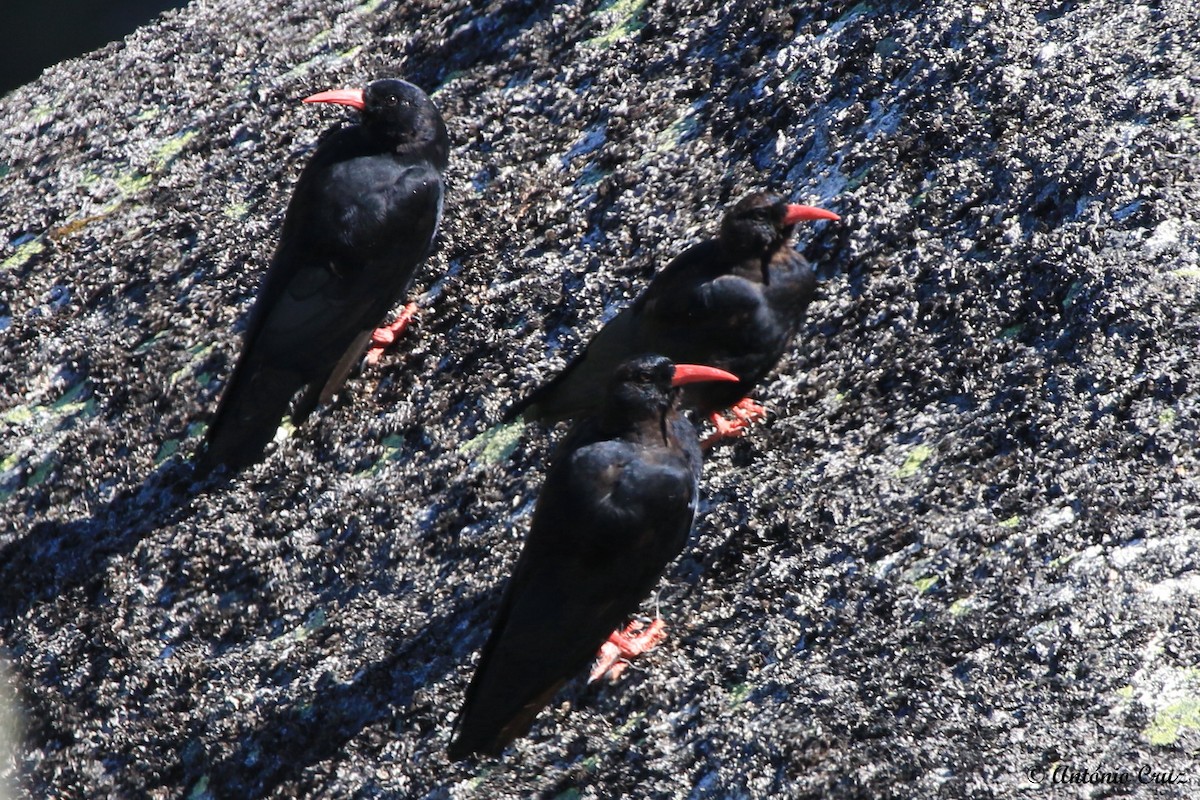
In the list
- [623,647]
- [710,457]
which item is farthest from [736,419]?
[623,647]

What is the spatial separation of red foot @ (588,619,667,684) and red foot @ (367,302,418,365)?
187cm

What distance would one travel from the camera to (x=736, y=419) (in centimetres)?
488

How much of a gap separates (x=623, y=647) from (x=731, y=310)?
172 centimetres

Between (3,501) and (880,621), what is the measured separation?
3877 mm

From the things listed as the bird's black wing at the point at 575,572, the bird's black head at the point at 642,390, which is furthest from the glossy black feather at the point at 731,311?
the bird's black wing at the point at 575,572

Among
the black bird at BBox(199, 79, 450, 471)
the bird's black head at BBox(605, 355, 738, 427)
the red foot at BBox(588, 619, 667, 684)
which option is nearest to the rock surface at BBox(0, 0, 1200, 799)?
the red foot at BBox(588, 619, 667, 684)

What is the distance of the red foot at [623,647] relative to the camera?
4055mm

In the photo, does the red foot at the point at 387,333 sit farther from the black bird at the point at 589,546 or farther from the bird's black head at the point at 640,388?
the bird's black head at the point at 640,388

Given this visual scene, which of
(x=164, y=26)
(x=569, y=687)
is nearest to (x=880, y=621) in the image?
(x=569, y=687)

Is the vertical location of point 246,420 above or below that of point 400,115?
below

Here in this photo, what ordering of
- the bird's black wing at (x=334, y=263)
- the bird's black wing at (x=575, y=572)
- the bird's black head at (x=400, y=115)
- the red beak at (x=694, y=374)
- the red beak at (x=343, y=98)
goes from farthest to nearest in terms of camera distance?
the red beak at (x=343, y=98) < the bird's black head at (x=400, y=115) < the bird's black wing at (x=334, y=263) < the red beak at (x=694, y=374) < the bird's black wing at (x=575, y=572)

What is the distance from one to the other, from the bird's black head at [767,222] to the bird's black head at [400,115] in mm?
1686

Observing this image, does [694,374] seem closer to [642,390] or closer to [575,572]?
[642,390]

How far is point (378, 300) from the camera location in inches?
215
